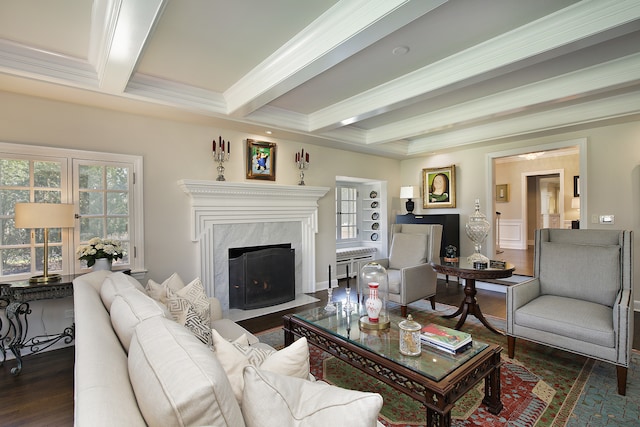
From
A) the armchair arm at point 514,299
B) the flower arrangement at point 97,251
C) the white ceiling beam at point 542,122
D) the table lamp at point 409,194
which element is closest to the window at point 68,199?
the flower arrangement at point 97,251

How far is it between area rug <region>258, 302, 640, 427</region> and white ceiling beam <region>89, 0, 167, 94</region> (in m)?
2.65

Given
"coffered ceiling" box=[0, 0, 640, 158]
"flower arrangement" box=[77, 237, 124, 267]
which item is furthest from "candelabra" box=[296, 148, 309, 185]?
"flower arrangement" box=[77, 237, 124, 267]

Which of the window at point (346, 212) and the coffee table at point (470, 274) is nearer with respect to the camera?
the coffee table at point (470, 274)

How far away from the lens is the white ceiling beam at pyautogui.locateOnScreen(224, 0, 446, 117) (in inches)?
70.9

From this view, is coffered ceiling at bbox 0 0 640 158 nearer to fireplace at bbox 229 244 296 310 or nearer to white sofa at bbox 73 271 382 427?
fireplace at bbox 229 244 296 310

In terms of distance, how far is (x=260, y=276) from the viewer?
161 inches

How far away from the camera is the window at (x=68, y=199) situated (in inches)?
111

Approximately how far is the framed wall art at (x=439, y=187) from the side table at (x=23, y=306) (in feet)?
17.7

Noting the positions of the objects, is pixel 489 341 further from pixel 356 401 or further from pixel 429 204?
pixel 429 204

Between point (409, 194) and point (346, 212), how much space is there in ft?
4.22

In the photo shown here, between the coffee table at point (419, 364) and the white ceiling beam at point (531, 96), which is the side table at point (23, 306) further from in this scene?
the white ceiling beam at point (531, 96)

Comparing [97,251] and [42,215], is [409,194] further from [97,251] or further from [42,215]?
[42,215]

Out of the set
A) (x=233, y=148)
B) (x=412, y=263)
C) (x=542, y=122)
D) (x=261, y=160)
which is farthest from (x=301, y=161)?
(x=542, y=122)

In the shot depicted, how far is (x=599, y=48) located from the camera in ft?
8.45
